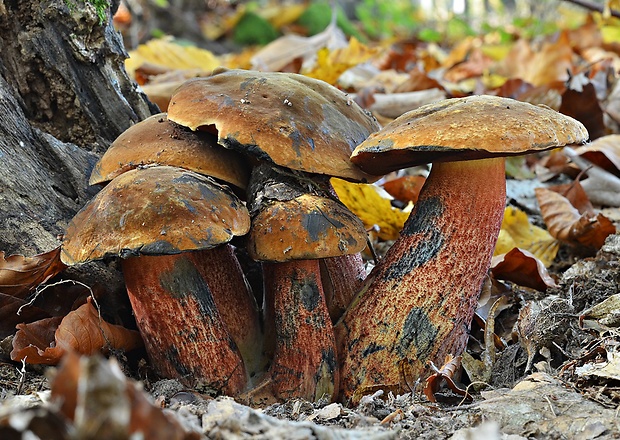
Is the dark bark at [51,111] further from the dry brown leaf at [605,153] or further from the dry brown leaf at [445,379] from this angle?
the dry brown leaf at [605,153]

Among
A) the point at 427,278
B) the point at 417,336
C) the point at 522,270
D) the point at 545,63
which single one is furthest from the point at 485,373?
the point at 545,63

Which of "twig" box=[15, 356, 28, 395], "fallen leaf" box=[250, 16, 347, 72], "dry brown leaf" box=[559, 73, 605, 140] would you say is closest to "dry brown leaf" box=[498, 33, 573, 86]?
"dry brown leaf" box=[559, 73, 605, 140]

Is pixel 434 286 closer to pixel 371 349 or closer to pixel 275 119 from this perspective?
pixel 371 349

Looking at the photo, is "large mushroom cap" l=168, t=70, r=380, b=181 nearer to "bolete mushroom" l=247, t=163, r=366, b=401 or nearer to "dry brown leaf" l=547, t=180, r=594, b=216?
"bolete mushroom" l=247, t=163, r=366, b=401

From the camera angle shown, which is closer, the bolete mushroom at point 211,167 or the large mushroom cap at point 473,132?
the large mushroom cap at point 473,132

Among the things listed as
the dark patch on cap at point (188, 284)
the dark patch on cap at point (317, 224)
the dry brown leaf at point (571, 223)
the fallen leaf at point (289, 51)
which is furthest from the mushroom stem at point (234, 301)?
the fallen leaf at point (289, 51)

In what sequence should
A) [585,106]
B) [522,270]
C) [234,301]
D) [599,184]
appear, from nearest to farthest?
1. [234,301]
2. [522,270]
3. [599,184]
4. [585,106]

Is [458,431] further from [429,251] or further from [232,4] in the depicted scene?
[232,4]
